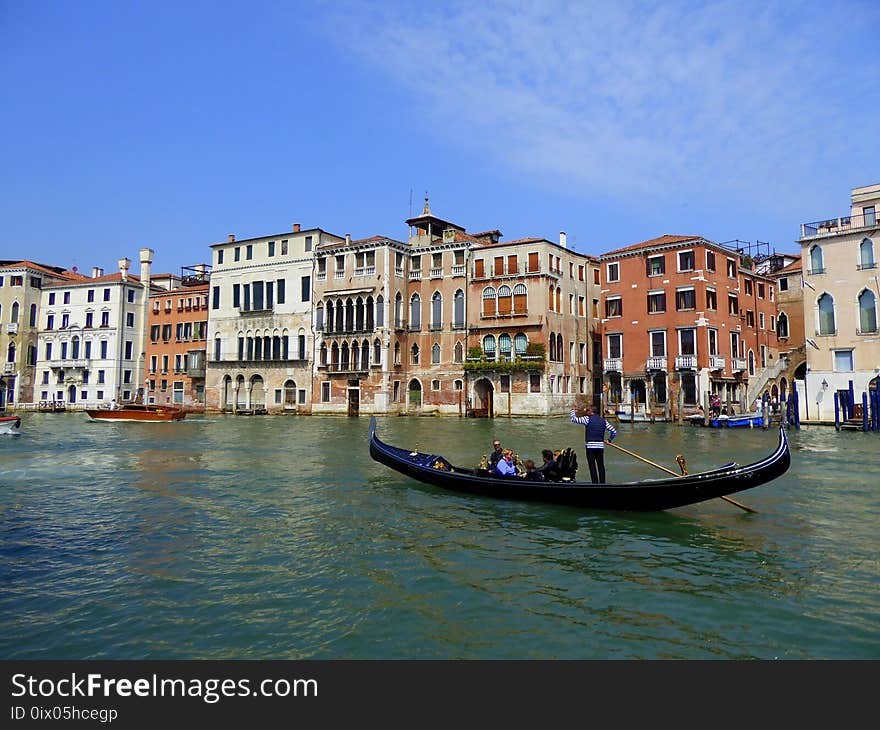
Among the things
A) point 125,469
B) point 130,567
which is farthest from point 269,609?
point 125,469

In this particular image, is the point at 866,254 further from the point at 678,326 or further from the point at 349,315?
the point at 349,315

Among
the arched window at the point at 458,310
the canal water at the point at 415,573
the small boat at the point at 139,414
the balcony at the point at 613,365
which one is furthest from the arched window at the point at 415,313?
the canal water at the point at 415,573

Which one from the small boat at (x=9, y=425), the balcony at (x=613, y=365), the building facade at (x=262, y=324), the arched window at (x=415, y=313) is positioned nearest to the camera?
the small boat at (x=9, y=425)

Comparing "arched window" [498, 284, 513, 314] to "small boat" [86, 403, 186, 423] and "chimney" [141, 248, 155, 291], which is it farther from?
"chimney" [141, 248, 155, 291]

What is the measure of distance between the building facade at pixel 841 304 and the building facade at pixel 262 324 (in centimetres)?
2480

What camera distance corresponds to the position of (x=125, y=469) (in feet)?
44.9

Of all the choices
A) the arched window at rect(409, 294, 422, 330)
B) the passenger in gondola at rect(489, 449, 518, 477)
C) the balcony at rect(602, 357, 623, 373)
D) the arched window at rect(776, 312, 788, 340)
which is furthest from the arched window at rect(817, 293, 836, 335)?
the passenger in gondola at rect(489, 449, 518, 477)

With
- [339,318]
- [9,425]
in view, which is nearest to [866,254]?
[339,318]

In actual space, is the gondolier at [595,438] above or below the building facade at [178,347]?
below

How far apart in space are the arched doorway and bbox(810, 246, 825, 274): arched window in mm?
14967

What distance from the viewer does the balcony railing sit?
89.0 ft

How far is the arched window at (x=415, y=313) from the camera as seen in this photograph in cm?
3762

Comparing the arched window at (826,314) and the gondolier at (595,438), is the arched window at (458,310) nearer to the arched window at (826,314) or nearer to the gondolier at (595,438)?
the arched window at (826,314)
